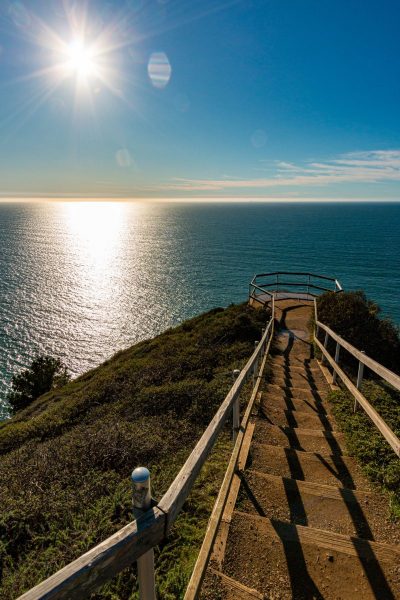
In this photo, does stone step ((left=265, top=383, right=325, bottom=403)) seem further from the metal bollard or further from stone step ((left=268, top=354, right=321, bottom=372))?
the metal bollard

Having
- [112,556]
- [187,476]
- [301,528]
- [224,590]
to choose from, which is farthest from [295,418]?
[112,556]

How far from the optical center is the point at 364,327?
45.0 feet

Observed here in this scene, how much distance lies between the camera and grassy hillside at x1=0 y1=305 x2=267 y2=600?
13.1ft

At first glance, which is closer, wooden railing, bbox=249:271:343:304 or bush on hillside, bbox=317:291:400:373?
bush on hillside, bbox=317:291:400:373

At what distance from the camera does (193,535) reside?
13.3ft

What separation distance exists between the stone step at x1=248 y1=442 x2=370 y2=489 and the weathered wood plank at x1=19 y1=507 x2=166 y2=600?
124 inches

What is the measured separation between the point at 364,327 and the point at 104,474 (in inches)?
458

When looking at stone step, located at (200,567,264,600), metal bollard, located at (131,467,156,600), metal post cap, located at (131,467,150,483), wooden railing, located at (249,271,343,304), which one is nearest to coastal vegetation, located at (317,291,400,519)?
stone step, located at (200,567,264,600)

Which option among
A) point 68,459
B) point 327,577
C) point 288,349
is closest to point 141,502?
point 327,577

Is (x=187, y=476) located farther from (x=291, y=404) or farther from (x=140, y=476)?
(x=291, y=404)

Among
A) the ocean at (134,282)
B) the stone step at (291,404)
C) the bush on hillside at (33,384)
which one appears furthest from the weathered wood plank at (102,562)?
the ocean at (134,282)

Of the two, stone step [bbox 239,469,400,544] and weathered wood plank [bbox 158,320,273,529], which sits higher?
weathered wood plank [bbox 158,320,273,529]

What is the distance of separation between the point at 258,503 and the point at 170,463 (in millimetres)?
2527

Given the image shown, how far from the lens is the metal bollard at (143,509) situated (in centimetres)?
173
